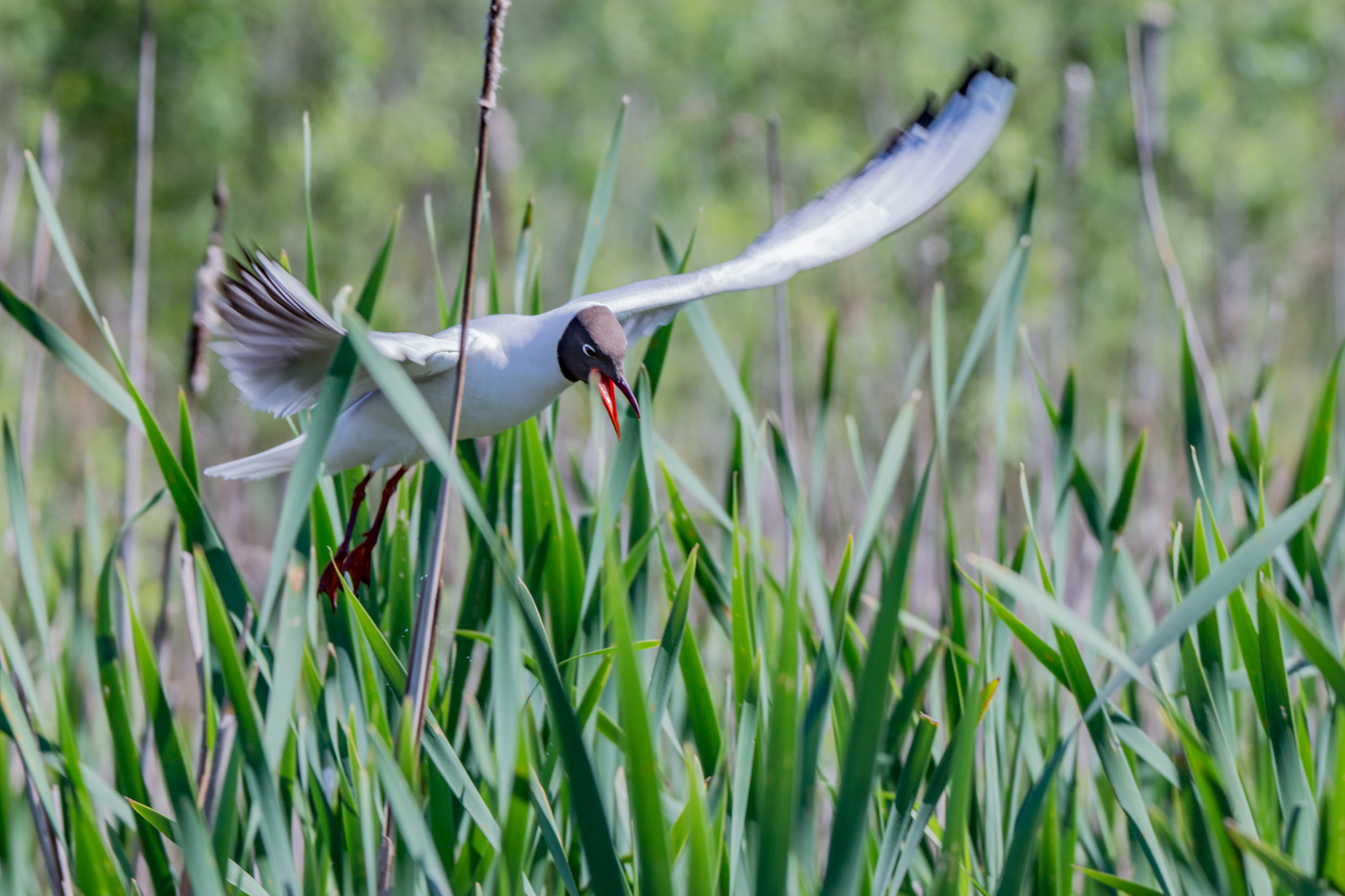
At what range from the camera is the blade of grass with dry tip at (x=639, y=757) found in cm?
51

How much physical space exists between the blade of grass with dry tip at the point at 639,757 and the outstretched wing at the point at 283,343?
0.33m

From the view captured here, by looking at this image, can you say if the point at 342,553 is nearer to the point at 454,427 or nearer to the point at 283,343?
the point at 283,343

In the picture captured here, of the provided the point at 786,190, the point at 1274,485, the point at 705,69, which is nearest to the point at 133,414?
the point at 1274,485

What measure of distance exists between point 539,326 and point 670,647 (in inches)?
14.6

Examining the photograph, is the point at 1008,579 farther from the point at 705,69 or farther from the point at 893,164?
the point at 705,69

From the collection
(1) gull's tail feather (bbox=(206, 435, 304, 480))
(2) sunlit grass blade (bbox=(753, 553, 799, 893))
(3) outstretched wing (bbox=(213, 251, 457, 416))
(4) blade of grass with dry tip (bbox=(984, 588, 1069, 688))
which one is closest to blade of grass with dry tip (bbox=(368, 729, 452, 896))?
(2) sunlit grass blade (bbox=(753, 553, 799, 893))

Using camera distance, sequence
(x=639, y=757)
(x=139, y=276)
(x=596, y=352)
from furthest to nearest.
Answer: (x=139, y=276), (x=596, y=352), (x=639, y=757)

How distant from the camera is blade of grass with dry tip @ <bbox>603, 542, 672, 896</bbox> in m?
0.51

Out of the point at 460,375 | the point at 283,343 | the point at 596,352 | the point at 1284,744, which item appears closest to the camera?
the point at 460,375

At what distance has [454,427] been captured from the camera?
705 millimetres

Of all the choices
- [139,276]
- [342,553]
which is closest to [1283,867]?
[342,553]

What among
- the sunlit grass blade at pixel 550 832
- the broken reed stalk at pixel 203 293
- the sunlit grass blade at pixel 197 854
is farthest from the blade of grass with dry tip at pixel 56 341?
the sunlit grass blade at pixel 550 832

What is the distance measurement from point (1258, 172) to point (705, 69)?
154 inches

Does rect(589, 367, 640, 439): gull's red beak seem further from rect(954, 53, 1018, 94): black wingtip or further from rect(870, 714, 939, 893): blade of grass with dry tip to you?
rect(954, 53, 1018, 94): black wingtip
